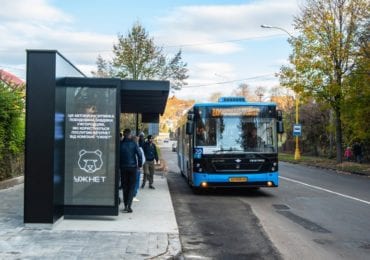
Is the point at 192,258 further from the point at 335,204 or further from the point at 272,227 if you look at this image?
the point at 335,204

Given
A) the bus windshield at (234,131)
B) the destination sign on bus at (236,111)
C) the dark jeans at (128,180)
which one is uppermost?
the destination sign on bus at (236,111)

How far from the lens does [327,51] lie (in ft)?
111

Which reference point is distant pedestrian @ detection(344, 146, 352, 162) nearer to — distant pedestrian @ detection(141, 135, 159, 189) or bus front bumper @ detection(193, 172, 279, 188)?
distant pedestrian @ detection(141, 135, 159, 189)

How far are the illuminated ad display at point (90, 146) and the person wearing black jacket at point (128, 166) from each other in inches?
42.8

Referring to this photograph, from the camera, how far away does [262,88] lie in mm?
93000

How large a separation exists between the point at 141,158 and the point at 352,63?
24405 millimetres

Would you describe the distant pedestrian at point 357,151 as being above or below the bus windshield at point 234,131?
below

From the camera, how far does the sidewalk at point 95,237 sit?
7746 millimetres

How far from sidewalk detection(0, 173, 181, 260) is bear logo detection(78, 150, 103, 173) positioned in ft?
3.32

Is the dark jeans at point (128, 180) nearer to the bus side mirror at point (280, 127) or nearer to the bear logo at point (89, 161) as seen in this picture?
the bear logo at point (89, 161)

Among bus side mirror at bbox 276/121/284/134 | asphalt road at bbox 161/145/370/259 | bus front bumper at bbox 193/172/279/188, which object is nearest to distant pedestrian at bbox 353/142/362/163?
asphalt road at bbox 161/145/370/259

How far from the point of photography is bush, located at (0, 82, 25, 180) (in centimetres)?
1713

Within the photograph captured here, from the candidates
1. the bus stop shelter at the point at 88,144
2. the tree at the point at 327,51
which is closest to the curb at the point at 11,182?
the bus stop shelter at the point at 88,144

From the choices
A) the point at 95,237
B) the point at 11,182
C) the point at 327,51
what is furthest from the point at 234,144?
the point at 327,51
